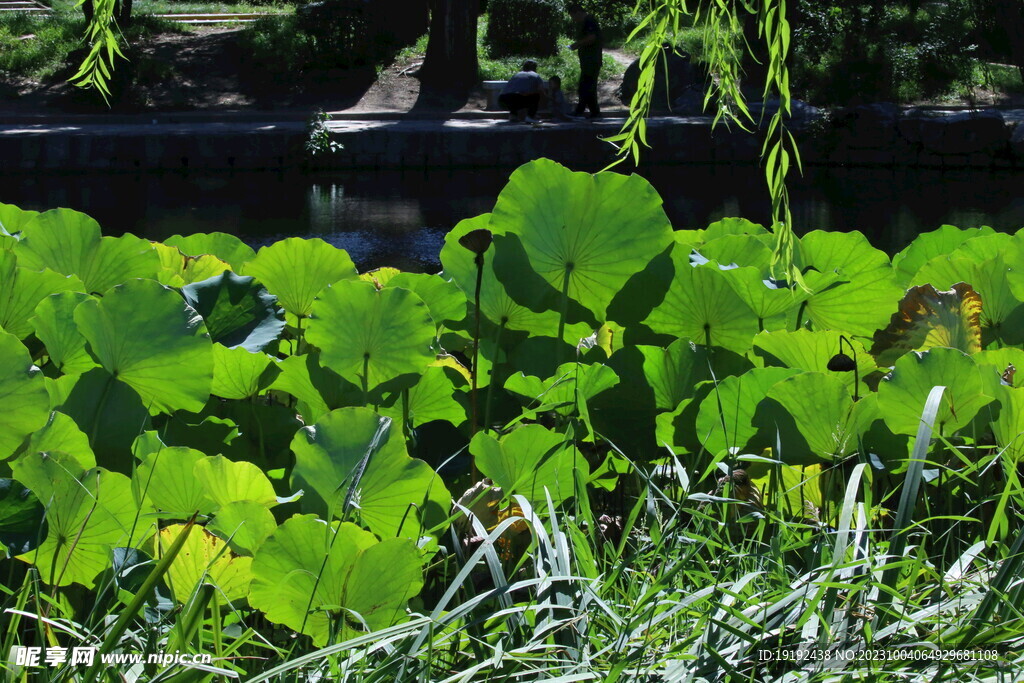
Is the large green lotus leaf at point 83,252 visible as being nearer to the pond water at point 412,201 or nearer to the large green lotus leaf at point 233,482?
the large green lotus leaf at point 233,482

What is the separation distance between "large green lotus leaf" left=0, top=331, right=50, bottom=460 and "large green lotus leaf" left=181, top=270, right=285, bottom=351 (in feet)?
1.09

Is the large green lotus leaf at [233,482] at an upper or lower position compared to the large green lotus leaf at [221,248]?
lower

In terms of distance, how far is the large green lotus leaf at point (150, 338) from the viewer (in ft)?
3.79

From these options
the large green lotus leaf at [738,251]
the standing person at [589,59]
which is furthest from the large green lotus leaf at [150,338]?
the standing person at [589,59]

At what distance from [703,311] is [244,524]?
68cm

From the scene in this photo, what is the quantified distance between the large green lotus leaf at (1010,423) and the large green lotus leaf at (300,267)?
86 cm

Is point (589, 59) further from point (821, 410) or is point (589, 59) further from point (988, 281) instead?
point (821, 410)

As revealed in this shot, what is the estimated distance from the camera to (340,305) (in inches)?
49.2

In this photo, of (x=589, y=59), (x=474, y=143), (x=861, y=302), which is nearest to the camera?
(x=861, y=302)

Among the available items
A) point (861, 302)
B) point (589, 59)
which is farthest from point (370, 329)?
point (589, 59)

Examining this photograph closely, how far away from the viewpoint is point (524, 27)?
2102 cm

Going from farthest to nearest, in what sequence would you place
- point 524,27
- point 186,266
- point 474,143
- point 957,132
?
1. point 524,27
2. point 957,132
3. point 474,143
4. point 186,266

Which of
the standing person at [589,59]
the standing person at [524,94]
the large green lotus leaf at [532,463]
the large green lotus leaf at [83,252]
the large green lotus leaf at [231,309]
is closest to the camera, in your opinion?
the large green lotus leaf at [532,463]
